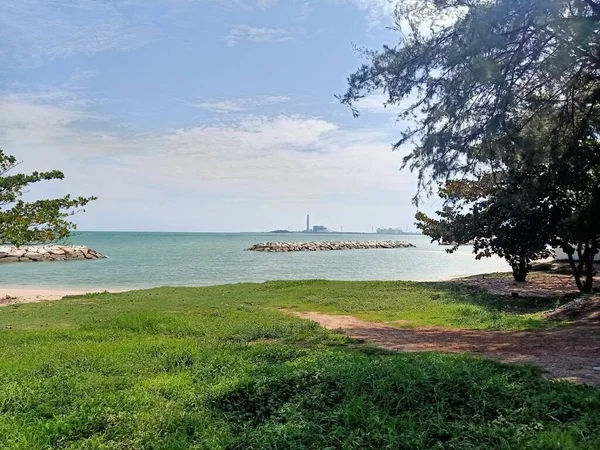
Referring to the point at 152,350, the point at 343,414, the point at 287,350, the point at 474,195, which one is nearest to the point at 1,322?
the point at 152,350

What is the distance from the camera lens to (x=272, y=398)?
4.73 meters

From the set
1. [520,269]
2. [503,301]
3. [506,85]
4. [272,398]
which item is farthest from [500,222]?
[272,398]

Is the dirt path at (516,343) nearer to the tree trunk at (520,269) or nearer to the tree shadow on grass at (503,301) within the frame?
the tree shadow on grass at (503,301)

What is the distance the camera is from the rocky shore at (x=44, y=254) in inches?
1791

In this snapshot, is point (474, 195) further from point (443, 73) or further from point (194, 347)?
point (194, 347)

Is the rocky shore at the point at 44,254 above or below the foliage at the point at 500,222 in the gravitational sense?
below

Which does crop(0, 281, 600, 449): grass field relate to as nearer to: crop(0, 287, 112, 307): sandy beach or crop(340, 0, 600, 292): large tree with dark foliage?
crop(340, 0, 600, 292): large tree with dark foliage

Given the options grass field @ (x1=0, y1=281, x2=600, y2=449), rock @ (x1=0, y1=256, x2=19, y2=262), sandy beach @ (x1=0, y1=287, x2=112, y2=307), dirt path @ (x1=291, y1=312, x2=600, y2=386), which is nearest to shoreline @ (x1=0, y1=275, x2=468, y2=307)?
sandy beach @ (x1=0, y1=287, x2=112, y2=307)

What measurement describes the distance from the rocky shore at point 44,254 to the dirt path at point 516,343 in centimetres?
4457

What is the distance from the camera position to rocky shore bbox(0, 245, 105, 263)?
1791 inches

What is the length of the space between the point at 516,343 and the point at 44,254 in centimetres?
4927

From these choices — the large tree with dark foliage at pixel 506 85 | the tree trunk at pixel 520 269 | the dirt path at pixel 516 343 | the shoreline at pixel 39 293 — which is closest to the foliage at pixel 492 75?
the large tree with dark foliage at pixel 506 85

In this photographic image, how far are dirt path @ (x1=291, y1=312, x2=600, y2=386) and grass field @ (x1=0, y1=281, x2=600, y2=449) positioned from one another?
59cm

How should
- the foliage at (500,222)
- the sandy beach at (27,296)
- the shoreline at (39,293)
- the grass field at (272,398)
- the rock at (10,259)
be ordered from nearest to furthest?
1. the grass field at (272,398)
2. the foliage at (500,222)
3. the sandy beach at (27,296)
4. the shoreline at (39,293)
5. the rock at (10,259)
